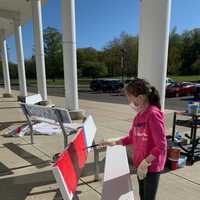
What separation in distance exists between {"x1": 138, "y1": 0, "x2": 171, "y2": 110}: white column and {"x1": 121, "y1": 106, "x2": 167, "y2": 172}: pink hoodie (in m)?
1.85

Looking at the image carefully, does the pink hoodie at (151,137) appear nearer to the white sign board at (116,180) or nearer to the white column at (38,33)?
the white sign board at (116,180)

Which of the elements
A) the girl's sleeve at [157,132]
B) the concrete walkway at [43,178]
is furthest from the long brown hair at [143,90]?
the concrete walkway at [43,178]

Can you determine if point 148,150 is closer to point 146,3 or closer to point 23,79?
point 146,3

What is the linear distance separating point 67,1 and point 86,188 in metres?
6.14

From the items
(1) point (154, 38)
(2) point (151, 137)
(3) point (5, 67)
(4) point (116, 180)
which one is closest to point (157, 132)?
(2) point (151, 137)

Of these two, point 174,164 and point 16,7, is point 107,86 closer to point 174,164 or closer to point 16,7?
point 16,7

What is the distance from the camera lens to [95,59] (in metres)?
57.1

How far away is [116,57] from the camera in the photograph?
47531 millimetres

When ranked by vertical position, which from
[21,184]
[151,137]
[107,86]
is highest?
[151,137]

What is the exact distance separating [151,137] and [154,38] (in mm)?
2210

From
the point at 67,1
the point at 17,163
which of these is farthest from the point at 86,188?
the point at 67,1

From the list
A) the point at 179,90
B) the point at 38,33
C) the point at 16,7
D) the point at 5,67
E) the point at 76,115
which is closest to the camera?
the point at 76,115

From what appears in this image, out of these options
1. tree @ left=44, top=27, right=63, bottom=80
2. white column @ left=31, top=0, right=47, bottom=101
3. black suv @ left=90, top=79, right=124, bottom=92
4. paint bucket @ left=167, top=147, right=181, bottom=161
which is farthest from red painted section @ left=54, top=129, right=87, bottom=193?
tree @ left=44, top=27, right=63, bottom=80

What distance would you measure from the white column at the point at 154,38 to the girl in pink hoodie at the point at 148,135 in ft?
5.86
